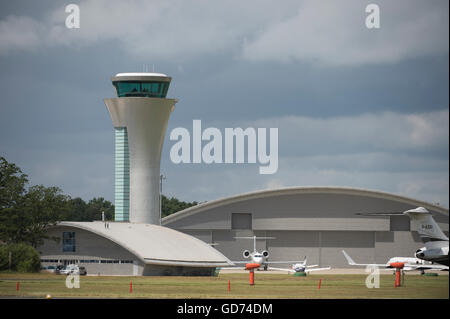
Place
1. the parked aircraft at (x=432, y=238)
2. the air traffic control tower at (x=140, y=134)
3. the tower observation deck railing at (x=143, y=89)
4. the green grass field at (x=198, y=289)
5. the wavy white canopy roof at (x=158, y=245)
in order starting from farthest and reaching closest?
1. the tower observation deck railing at (x=143, y=89)
2. the air traffic control tower at (x=140, y=134)
3. the wavy white canopy roof at (x=158, y=245)
4. the parked aircraft at (x=432, y=238)
5. the green grass field at (x=198, y=289)

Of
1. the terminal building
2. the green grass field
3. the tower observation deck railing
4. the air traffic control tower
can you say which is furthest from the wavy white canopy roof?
the terminal building

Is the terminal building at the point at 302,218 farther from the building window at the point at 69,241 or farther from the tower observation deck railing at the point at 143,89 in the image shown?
the building window at the point at 69,241

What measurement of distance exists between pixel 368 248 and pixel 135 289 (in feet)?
212

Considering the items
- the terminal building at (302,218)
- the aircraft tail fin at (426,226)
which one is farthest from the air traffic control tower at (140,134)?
the aircraft tail fin at (426,226)

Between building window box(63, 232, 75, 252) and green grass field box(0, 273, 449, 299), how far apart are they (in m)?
8.66

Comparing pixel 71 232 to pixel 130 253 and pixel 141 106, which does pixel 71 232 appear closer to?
pixel 130 253

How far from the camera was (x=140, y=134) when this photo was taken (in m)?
111

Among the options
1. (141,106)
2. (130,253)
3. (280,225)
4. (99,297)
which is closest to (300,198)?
(280,225)

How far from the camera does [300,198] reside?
413ft

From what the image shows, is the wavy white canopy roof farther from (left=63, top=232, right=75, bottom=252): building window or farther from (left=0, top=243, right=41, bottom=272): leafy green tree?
(left=0, top=243, right=41, bottom=272): leafy green tree

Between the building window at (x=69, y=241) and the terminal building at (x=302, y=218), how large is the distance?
3100cm

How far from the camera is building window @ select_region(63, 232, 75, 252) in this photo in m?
94.0

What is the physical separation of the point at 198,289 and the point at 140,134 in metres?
43.6

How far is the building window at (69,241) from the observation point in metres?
94.0
